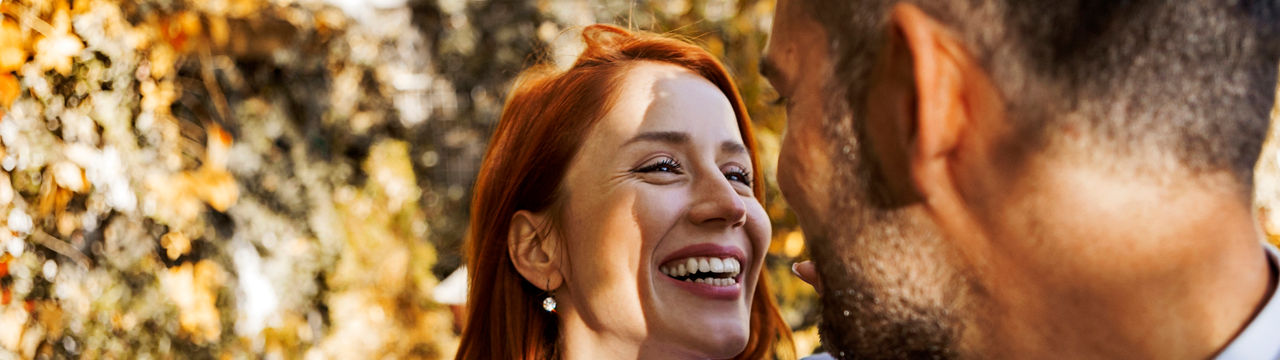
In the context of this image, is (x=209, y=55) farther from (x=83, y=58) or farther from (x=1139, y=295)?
(x=1139, y=295)

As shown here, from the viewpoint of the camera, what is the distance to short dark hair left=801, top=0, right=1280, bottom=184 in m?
0.88

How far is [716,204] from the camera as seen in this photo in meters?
1.85

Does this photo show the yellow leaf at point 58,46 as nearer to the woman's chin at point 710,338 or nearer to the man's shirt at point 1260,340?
the woman's chin at point 710,338

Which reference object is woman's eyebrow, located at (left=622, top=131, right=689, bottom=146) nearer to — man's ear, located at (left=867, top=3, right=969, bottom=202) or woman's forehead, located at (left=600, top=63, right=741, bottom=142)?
woman's forehead, located at (left=600, top=63, right=741, bottom=142)

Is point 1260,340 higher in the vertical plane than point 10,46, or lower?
higher

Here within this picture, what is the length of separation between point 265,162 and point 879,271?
16.4 ft

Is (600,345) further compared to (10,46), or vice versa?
(10,46)

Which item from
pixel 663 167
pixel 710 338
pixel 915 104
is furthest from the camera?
pixel 663 167

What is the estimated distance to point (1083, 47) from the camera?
35.0 inches

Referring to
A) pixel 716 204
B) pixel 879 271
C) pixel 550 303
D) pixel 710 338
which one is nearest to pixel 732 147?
pixel 716 204

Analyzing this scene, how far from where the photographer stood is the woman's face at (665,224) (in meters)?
1.85

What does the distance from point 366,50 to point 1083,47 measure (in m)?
5.64

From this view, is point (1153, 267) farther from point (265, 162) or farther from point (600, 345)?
point (265, 162)

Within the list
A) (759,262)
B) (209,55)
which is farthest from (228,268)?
(759,262)
